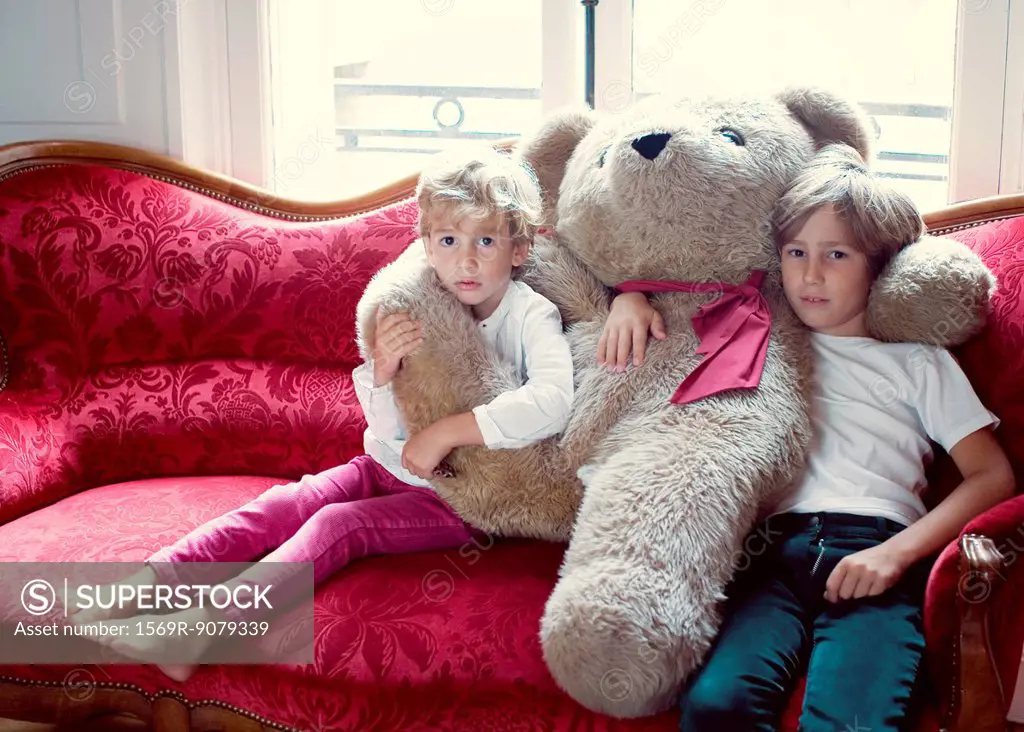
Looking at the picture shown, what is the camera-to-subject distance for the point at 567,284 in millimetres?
1692

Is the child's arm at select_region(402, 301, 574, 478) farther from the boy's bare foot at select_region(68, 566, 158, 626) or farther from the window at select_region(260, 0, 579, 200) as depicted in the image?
the window at select_region(260, 0, 579, 200)

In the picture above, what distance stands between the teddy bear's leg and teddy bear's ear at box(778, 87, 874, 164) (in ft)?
1.73

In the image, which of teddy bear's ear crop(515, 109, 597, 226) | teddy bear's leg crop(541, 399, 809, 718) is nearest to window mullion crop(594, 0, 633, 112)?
teddy bear's ear crop(515, 109, 597, 226)

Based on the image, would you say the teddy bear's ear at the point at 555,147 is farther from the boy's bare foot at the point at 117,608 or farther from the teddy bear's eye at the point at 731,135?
the boy's bare foot at the point at 117,608

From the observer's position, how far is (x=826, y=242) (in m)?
1.54

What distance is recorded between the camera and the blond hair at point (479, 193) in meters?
1.56

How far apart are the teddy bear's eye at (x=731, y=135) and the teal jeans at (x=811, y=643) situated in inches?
24.1

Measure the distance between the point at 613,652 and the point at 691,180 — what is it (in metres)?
0.73

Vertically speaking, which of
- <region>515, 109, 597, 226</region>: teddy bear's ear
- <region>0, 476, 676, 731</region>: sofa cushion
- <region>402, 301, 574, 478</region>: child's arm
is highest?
<region>515, 109, 597, 226</region>: teddy bear's ear

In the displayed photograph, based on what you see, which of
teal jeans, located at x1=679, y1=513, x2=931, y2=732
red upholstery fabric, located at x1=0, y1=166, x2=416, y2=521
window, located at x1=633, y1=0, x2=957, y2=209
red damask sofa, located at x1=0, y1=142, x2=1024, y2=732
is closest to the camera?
teal jeans, located at x1=679, y1=513, x2=931, y2=732

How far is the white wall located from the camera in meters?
2.32

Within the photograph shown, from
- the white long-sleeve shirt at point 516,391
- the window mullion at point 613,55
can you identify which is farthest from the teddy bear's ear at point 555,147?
the window mullion at point 613,55

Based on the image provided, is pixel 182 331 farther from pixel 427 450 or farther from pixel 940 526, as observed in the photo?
pixel 940 526

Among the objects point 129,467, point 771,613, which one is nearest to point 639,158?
point 771,613
